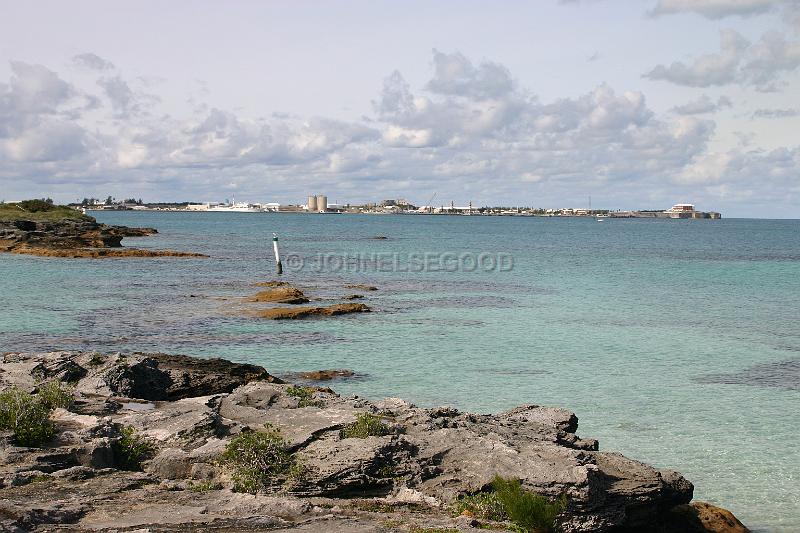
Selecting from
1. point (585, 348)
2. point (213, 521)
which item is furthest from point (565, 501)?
point (585, 348)

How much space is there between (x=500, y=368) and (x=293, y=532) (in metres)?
20.1

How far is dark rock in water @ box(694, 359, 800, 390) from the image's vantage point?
28.2 metres

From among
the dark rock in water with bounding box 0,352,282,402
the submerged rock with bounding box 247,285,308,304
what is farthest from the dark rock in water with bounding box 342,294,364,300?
the dark rock in water with bounding box 0,352,282,402

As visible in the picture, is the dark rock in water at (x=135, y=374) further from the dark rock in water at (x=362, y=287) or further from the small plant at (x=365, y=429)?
the dark rock in water at (x=362, y=287)

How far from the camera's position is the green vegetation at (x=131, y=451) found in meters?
14.2

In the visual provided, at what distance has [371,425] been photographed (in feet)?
48.8

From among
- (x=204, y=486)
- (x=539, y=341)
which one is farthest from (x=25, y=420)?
(x=539, y=341)

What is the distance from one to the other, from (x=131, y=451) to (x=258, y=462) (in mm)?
2798

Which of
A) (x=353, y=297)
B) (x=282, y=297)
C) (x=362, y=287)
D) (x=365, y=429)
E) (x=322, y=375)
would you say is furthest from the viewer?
(x=362, y=287)

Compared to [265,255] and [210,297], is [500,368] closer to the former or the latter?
[210,297]

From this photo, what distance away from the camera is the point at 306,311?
43.2 metres

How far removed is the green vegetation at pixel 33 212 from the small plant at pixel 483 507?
377 ft

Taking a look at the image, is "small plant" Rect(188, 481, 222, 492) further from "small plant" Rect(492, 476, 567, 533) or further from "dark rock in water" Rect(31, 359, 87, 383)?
"dark rock in water" Rect(31, 359, 87, 383)

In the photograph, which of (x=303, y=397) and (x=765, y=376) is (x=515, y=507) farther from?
(x=765, y=376)
